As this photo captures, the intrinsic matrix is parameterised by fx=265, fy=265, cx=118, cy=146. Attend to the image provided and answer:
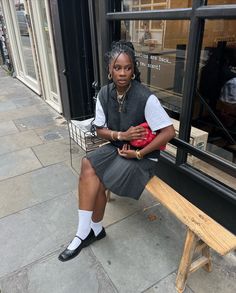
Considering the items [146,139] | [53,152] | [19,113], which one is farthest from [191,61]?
[19,113]

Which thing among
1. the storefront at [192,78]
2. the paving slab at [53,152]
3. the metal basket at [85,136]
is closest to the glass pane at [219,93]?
the storefront at [192,78]

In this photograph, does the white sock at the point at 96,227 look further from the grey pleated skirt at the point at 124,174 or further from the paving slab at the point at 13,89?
the paving slab at the point at 13,89

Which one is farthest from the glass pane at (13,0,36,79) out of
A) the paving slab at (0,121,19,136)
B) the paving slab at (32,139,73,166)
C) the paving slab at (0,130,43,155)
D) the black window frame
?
the black window frame

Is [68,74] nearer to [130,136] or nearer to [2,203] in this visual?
[2,203]

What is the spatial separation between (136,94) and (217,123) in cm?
107

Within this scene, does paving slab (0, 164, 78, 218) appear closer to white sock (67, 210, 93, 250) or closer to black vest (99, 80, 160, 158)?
white sock (67, 210, 93, 250)

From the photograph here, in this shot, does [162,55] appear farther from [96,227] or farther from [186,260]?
[186,260]

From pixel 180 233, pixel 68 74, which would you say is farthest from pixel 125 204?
pixel 68 74

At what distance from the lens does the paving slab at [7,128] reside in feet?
14.1

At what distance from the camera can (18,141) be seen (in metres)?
3.98

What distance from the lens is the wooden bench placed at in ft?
4.99

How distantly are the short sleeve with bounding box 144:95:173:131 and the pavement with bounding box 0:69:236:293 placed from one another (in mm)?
970

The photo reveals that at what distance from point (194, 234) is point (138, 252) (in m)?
0.61

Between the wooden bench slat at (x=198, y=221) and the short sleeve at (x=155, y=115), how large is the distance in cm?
45
